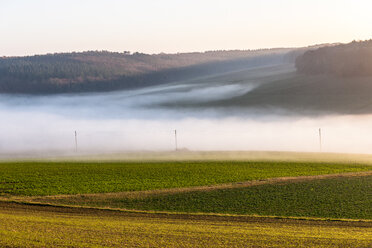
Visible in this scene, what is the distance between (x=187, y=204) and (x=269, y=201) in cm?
533

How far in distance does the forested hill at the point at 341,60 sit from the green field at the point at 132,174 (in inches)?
3055

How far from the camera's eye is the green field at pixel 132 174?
146ft

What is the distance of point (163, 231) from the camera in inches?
1056

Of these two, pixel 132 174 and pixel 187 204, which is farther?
pixel 132 174

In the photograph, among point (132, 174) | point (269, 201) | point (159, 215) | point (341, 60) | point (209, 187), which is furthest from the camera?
point (341, 60)

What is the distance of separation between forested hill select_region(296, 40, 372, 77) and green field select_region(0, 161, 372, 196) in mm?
77588

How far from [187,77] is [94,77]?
29248mm

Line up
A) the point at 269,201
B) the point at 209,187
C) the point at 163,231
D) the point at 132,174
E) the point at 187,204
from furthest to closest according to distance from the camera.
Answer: the point at 132,174 → the point at 209,187 → the point at 269,201 → the point at 187,204 → the point at 163,231

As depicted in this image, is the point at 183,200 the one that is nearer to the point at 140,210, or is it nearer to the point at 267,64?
the point at 140,210

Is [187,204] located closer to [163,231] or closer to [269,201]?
[269,201]

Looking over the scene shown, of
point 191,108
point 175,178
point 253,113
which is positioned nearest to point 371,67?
point 253,113

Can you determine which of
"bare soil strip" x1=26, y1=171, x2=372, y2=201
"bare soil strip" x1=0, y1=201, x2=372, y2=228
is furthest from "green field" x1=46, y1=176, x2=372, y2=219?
"bare soil strip" x1=0, y1=201, x2=372, y2=228

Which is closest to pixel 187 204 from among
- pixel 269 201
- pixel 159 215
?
pixel 159 215

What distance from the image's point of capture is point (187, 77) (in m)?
176
